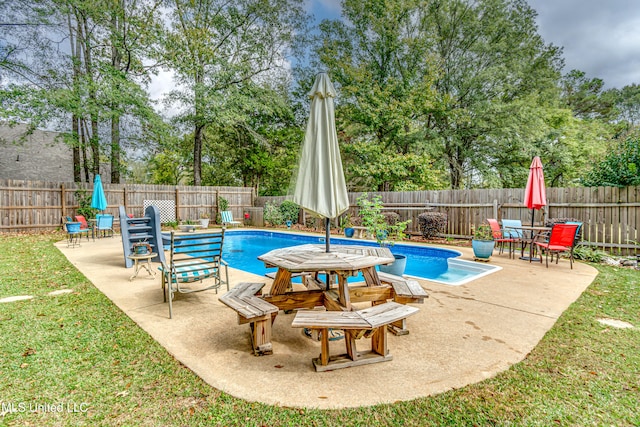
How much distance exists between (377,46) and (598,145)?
12407 millimetres

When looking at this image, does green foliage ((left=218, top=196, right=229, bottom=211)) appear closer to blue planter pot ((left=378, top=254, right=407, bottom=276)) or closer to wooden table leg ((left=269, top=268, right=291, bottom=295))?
blue planter pot ((left=378, top=254, right=407, bottom=276))

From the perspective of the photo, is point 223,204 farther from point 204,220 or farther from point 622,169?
point 622,169

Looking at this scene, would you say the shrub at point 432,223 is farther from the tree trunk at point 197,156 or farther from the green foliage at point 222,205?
the tree trunk at point 197,156

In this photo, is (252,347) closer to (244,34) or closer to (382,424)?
(382,424)

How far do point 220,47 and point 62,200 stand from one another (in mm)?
12030

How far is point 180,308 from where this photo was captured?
380cm

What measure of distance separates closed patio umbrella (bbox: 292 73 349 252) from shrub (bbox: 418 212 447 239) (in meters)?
7.69

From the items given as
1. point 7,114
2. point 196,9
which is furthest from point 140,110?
point 196,9

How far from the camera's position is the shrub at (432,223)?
9.97m

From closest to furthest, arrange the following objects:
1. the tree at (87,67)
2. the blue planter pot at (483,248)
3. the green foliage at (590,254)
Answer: the blue planter pot at (483,248)
the green foliage at (590,254)
the tree at (87,67)

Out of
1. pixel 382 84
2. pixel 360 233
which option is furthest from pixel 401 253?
pixel 382 84

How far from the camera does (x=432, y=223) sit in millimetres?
9977

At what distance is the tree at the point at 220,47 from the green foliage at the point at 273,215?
5560 millimetres

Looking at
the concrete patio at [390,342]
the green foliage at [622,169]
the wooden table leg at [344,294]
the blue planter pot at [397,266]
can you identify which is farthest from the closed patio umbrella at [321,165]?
the green foliage at [622,169]
